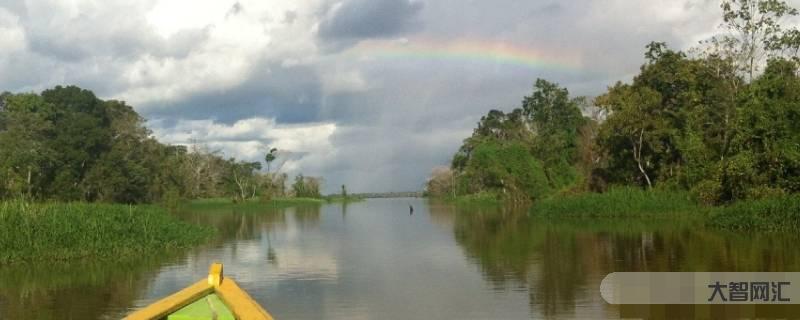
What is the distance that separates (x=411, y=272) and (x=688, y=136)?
2502 cm

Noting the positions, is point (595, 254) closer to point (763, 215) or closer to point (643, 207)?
point (763, 215)

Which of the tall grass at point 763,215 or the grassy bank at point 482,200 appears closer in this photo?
the tall grass at point 763,215

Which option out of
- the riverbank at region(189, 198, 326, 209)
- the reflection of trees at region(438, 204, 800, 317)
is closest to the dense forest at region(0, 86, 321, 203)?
the riverbank at region(189, 198, 326, 209)

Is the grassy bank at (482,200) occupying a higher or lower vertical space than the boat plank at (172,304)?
higher

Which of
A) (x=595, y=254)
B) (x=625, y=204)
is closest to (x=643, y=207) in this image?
(x=625, y=204)

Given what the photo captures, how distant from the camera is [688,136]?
37.5m

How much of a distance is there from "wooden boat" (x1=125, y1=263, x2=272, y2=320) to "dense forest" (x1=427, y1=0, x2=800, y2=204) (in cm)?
2539

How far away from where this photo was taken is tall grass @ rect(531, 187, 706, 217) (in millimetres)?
36944

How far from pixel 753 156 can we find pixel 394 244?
1521 centimetres

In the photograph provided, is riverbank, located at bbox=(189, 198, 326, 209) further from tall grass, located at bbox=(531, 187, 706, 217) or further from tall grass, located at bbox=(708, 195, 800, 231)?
tall grass, located at bbox=(708, 195, 800, 231)

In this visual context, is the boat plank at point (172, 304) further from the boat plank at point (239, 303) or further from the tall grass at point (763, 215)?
the tall grass at point (763, 215)

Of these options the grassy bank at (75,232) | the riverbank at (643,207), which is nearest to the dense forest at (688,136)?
the riverbank at (643,207)

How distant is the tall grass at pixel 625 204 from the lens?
36944mm

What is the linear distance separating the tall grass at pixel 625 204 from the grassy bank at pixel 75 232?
924 inches
